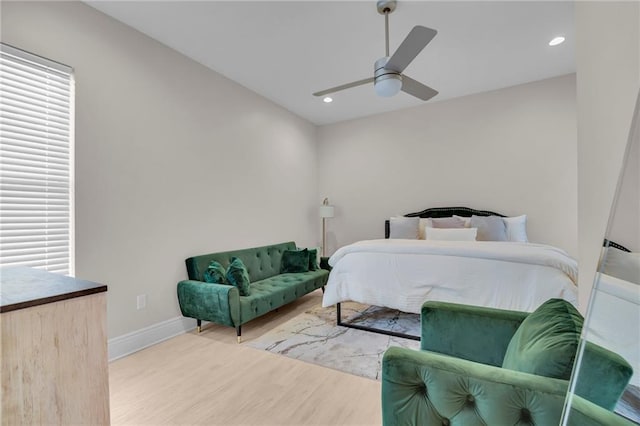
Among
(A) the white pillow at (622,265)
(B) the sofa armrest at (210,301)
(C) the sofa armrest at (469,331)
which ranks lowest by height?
(B) the sofa armrest at (210,301)

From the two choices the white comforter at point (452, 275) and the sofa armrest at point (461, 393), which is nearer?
the sofa armrest at point (461, 393)

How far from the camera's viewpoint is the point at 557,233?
12.8 ft

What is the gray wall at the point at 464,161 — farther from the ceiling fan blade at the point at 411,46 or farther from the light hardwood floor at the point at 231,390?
the light hardwood floor at the point at 231,390

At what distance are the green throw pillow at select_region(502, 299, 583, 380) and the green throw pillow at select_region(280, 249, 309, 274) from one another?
10.2 feet

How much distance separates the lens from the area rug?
239 centimetres

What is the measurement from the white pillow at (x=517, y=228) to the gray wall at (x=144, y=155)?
3513mm

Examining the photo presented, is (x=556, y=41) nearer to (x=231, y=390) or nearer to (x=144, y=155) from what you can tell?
(x=144, y=155)

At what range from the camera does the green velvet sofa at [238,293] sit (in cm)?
272

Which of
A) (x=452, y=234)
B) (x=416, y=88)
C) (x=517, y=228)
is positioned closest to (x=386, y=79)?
(x=416, y=88)

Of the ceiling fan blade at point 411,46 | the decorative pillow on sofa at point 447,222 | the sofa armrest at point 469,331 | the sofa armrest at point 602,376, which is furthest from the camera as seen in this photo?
the decorative pillow on sofa at point 447,222

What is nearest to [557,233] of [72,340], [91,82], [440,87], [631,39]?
[440,87]

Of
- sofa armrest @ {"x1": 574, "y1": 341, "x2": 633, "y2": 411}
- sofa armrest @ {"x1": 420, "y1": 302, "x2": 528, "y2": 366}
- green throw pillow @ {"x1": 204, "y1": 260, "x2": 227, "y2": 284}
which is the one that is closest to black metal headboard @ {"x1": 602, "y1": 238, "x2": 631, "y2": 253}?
sofa armrest @ {"x1": 574, "y1": 341, "x2": 633, "y2": 411}

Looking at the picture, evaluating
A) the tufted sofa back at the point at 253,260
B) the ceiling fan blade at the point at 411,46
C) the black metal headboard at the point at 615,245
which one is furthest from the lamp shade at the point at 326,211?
the black metal headboard at the point at 615,245

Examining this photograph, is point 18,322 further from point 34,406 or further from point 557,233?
point 557,233
